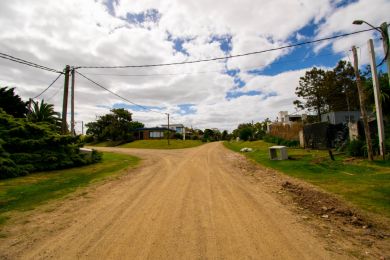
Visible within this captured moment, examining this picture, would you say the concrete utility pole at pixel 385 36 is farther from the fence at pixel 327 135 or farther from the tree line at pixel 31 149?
the tree line at pixel 31 149

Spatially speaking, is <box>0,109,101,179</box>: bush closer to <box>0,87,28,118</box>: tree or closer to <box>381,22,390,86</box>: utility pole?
<box>0,87,28,118</box>: tree

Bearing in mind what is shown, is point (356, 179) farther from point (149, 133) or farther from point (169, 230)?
point (149, 133)

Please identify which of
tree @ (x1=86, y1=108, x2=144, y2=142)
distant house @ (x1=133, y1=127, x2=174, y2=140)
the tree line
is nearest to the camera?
the tree line

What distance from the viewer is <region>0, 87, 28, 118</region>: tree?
20.2 metres

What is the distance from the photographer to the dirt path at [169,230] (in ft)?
12.0

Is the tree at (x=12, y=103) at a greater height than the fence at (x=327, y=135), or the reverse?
the tree at (x=12, y=103)

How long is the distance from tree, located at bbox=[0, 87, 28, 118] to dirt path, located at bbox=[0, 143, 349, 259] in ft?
62.1

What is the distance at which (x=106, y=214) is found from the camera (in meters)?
5.57

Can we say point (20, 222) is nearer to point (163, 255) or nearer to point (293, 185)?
point (163, 255)

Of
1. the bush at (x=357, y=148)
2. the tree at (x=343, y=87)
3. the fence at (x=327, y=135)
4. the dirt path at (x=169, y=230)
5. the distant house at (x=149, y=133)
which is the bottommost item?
the dirt path at (x=169, y=230)

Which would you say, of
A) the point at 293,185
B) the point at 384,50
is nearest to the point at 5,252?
the point at 293,185

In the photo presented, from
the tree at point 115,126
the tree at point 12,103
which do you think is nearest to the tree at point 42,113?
the tree at point 12,103

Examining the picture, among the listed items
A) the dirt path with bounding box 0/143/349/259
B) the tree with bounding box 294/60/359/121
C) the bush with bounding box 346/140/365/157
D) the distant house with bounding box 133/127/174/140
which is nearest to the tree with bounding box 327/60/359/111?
the tree with bounding box 294/60/359/121

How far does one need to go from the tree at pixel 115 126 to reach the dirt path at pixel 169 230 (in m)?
48.9
